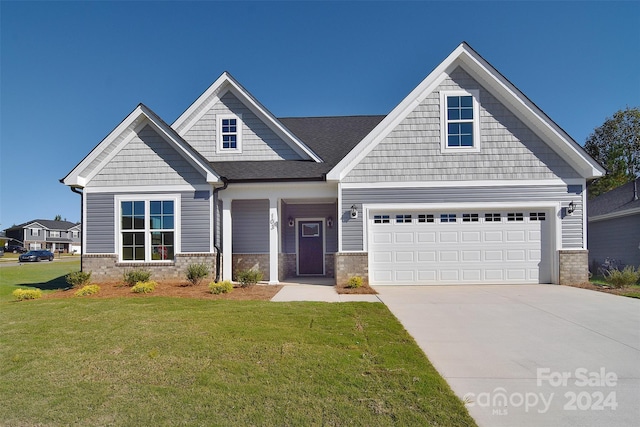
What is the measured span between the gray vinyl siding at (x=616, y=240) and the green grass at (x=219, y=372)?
542 inches

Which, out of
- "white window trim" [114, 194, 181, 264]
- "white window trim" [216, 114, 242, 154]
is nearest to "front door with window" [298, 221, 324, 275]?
"white window trim" [216, 114, 242, 154]

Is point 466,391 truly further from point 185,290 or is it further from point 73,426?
point 185,290

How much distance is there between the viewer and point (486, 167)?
37.5ft

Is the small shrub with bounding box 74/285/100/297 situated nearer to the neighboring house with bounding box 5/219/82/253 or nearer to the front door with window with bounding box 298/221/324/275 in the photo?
the front door with window with bounding box 298/221/324/275

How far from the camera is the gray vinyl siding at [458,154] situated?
11.4 meters

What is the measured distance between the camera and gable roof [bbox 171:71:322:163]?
512 inches

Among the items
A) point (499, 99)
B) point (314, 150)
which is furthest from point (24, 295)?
point (499, 99)

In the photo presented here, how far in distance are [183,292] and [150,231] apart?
2.94m

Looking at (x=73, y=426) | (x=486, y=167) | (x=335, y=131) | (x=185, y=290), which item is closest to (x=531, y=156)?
(x=486, y=167)

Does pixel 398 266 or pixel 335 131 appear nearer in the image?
pixel 398 266

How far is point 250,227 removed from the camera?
13469 mm

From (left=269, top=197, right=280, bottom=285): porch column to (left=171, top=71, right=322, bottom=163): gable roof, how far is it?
2.31 m

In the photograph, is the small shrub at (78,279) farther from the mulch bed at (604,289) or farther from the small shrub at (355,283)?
the mulch bed at (604,289)

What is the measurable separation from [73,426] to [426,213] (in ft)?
33.9
